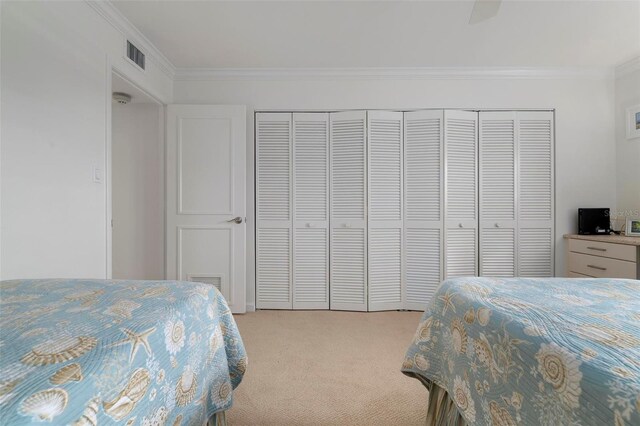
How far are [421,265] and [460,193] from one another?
0.84 metres

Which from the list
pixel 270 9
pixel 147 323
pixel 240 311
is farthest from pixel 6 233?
pixel 270 9

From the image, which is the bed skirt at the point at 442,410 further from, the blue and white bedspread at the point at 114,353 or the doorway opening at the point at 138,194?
the doorway opening at the point at 138,194

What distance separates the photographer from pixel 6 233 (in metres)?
1.41

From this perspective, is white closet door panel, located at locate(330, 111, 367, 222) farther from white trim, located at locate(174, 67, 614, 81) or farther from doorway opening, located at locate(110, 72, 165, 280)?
doorway opening, located at locate(110, 72, 165, 280)

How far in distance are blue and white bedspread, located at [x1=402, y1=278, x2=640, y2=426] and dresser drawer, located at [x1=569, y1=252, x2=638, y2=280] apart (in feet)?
5.05

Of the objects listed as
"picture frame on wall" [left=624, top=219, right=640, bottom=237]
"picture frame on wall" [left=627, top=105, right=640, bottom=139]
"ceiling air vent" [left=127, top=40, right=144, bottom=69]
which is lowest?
"picture frame on wall" [left=624, top=219, right=640, bottom=237]

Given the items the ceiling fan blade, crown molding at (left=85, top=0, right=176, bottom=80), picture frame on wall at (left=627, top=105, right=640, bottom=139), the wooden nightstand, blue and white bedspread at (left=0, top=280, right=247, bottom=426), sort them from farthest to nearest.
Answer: picture frame on wall at (left=627, top=105, right=640, bottom=139) → the wooden nightstand → crown molding at (left=85, top=0, right=176, bottom=80) → the ceiling fan blade → blue and white bedspread at (left=0, top=280, right=247, bottom=426)

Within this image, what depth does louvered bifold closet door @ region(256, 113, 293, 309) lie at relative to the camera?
2992mm

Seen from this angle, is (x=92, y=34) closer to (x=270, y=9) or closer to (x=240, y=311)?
(x=270, y=9)

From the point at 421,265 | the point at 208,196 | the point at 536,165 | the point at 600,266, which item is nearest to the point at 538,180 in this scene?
the point at 536,165

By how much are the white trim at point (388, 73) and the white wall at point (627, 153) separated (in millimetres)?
186

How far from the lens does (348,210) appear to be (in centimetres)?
299

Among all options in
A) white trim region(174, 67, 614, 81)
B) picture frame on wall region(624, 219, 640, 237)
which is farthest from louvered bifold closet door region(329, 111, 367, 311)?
picture frame on wall region(624, 219, 640, 237)

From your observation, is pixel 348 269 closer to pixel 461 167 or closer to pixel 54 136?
pixel 461 167
